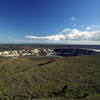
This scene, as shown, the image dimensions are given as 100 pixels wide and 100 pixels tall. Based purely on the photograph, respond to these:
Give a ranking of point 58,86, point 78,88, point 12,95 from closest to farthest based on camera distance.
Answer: point 12,95 → point 78,88 → point 58,86

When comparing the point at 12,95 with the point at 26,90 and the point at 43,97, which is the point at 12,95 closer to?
the point at 26,90

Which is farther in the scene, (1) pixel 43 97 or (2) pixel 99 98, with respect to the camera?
(1) pixel 43 97

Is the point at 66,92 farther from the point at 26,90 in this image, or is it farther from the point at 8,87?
the point at 8,87

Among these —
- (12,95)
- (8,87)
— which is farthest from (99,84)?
(8,87)

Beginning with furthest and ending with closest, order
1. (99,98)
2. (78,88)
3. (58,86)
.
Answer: (58,86) < (78,88) < (99,98)

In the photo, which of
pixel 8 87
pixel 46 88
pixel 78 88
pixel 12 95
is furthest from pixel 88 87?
pixel 8 87

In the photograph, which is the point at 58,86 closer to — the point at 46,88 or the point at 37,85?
the point at 46,88

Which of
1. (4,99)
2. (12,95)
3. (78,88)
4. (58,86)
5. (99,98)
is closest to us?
(99,98)

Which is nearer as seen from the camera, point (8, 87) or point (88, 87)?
point (88, 87)

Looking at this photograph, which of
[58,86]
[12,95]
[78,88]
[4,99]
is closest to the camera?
[4,99]
